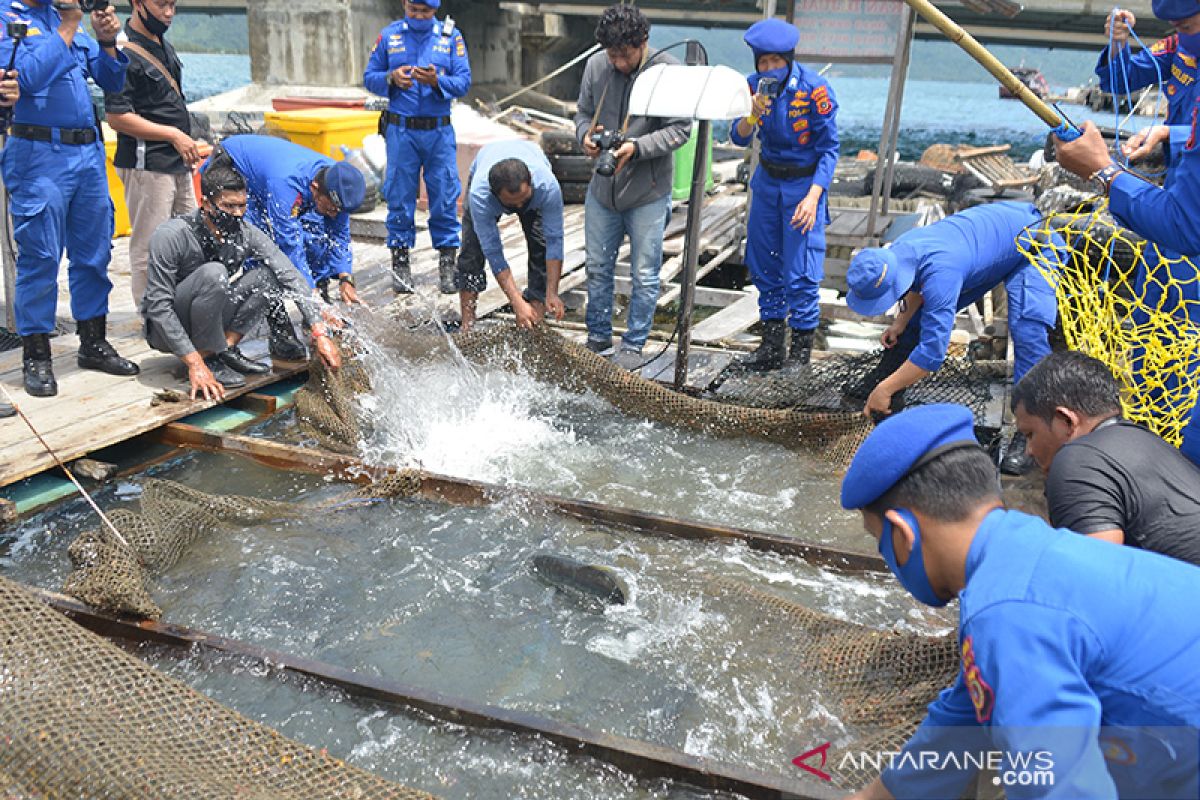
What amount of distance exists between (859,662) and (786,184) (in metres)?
3.69

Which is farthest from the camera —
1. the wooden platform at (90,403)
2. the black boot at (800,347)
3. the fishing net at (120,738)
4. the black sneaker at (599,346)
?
the black sneaker at (599,346)

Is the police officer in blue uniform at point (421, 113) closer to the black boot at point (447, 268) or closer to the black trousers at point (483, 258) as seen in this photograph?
the black boot at point (447, 268)

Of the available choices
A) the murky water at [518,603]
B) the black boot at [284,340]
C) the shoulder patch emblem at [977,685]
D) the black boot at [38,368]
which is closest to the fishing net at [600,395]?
the murky water at [518,603]

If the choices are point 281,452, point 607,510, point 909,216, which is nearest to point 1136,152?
point 607,510

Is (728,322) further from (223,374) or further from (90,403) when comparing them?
(90,403)

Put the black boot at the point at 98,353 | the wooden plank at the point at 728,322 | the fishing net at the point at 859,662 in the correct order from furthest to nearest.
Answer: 1. the wooden plank at the point at 728,322
2. the black boot at the point at 98,353
3. the fishing net at the point at 859,662

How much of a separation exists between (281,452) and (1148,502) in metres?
3.98

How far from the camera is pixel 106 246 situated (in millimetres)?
5418

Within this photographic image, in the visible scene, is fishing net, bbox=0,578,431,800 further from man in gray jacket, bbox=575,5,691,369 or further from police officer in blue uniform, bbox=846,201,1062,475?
man in gray jacket, bbox=575,5,691,369

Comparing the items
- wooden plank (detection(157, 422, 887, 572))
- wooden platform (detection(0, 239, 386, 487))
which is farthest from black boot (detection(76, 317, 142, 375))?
wooden plank (detection(157, 422, 887, 572))

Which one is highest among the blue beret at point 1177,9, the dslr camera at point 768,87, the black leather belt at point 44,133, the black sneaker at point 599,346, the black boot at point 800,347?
the blue beret at point 1177,9

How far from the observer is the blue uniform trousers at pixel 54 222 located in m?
4.94

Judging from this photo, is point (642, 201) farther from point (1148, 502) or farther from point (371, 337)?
point (1148, 502)

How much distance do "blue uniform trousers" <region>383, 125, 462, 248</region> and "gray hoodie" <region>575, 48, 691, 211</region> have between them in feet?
5.25
